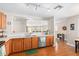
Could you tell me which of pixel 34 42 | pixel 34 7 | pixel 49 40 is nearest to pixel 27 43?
pixel 34 42

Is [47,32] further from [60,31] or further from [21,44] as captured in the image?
[60,31]

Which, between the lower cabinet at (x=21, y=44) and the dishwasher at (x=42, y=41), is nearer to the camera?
the lower cabinet at (x=21, y=44)

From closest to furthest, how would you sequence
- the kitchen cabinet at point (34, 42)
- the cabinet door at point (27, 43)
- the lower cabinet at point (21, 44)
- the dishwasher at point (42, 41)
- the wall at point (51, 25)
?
the lower cabinet at point (21, 44) → the cabinet door at point (27, 43) → the kitchen cabinet at point (34, 42) → the dishwasher at point (42, 41) → the wall at point (51, 25)

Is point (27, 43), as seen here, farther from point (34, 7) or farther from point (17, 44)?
point (34, 7)

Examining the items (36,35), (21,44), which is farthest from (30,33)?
(21,44)

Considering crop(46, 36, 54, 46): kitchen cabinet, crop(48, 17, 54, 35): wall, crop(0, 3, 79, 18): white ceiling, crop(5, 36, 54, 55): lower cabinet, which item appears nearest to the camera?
crop(0, 3, 79, 18): white ceiling

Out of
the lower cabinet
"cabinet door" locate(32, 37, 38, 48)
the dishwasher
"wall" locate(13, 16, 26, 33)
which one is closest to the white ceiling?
"wall" locate(13, 16, 26, 33)

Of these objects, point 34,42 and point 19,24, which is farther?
point 34,42

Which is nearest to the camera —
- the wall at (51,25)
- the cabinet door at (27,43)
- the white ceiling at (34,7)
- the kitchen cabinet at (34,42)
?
the white ceiling at (34,7)

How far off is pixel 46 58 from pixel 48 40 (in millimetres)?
4149

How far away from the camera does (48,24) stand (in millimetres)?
5289

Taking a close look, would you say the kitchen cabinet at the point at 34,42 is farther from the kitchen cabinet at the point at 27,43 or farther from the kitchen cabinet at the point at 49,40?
the kitchen cabinet at the point at 49,40

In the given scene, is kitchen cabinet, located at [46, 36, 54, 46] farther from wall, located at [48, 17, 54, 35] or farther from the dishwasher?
wall, located at [48, 17, 54, 35]

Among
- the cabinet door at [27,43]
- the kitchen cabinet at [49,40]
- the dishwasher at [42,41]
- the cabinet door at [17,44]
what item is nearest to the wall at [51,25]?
the kitchen cabinet at [49,40]
